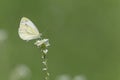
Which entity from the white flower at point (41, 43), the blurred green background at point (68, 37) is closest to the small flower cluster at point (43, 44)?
the white flower at point (41, 43)

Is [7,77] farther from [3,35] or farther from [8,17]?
[8,17]

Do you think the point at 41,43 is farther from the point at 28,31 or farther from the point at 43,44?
the point at 28,31

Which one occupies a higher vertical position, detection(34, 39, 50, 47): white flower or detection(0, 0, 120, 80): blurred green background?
detection(34, 39, 50, 47): white flower

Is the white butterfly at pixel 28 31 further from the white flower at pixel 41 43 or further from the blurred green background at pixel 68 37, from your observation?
the blurred green background at pixel 68 37

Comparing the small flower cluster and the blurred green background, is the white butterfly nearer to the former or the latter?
the small flower cluster

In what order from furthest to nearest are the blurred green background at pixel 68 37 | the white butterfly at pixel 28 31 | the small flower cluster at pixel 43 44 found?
the blurred green background at pixel 68 37
the white butterfly at pixel 28 31
the small flower cluster at pixel 43 44

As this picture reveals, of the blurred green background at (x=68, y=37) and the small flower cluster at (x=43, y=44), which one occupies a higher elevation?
the small flower cluster at (x=43, y=44)

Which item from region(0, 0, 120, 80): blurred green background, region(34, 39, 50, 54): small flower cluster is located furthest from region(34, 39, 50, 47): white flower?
region(0, 0, 120, 80): blurred green background

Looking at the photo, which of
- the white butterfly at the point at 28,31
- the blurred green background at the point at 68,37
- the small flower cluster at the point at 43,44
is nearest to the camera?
the small flower cluster at the point at 43,44

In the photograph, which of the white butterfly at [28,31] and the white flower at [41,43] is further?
the white butterfly at [28,31]
